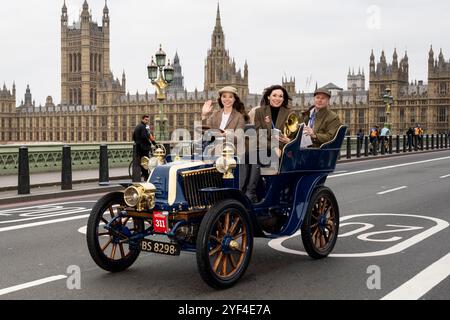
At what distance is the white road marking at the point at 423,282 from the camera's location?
217 inches

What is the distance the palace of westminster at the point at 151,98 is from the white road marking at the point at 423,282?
298 feet

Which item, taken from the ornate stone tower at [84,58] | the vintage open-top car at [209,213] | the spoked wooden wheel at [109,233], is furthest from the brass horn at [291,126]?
the ornate stone tower at [84,58]

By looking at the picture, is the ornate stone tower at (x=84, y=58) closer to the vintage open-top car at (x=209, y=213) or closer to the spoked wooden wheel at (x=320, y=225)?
the spoked wooden wheel at (x=320, y=225)

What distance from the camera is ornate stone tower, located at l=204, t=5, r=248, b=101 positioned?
410 ft

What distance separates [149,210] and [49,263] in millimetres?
1708

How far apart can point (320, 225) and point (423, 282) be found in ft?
4.92

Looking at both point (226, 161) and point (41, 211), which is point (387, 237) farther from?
point (41, 211)

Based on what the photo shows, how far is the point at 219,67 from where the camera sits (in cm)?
12988

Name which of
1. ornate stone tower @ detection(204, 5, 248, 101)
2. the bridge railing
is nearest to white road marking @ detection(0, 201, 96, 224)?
the bridge railing

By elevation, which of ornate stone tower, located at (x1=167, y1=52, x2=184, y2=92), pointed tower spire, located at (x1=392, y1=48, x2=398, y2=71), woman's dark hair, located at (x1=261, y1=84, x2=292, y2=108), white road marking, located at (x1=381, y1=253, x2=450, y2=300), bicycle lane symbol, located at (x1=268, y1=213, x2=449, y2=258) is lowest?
white road marking, located at (x1=381, y1=253, x2=450, y2=300)

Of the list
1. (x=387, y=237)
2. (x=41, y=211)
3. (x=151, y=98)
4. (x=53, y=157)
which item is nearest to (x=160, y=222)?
(x=387, y=237)

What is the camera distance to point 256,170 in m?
6.51

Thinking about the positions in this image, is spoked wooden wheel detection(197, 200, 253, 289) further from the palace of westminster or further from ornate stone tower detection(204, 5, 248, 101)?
ornate stone tower detection(204, 5, 248, 101)

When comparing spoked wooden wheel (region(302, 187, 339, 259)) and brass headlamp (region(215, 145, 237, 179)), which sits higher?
brass headlamp (region(215, 145, 237, 179))
